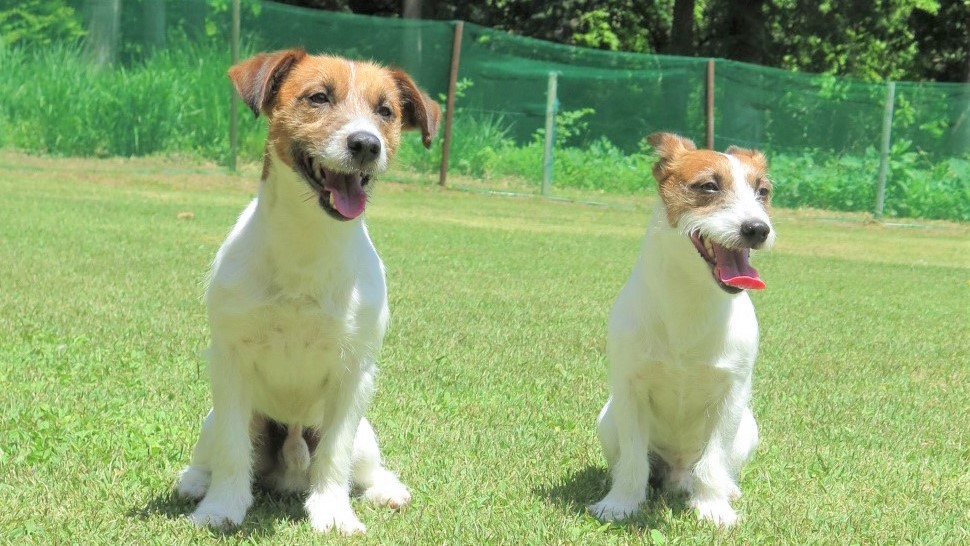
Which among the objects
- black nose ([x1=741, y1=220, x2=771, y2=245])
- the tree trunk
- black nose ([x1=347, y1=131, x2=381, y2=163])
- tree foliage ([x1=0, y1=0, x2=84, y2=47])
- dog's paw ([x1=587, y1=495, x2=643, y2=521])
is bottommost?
dog's paw ([x1=587, y1=495, x2=643, y2=521])

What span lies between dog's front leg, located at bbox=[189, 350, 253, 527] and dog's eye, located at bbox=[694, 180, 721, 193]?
1.91 meters

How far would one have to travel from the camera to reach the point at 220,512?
4.05m

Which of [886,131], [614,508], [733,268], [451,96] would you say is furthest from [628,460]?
[886,131]

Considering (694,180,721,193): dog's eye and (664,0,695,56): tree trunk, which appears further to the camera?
(664,0,695,56): tree trunk

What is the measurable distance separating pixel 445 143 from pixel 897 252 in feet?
27.7

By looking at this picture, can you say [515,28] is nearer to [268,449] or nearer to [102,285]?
[102,285]

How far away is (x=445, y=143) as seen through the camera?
21188mm

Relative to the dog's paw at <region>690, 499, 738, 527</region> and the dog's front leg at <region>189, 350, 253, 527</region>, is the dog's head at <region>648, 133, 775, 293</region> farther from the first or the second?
the dog's front leg at <region>189, 350, 253, 527</region>

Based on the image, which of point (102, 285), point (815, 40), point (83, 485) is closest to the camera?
point (83, 485)

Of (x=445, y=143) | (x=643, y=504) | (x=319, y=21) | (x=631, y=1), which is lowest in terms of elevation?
(x=643, y=504)

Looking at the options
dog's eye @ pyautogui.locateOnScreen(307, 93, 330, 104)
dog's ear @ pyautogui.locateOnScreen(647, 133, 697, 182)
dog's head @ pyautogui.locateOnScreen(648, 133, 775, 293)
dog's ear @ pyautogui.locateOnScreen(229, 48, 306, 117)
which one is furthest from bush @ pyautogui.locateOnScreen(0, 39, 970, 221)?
dog's eye @ pyautogui.locateOnScreen(307, 93, 330, 104)

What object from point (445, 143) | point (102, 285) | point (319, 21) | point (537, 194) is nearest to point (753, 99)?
point (537, 194)

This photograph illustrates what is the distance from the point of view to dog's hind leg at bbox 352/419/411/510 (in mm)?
4430

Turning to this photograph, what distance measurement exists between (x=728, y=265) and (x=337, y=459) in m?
1.65
